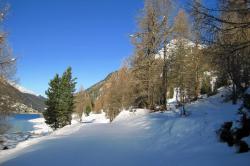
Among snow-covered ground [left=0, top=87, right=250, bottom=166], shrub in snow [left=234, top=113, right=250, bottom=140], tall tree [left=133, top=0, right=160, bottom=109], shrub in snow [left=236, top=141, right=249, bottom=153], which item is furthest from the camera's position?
tall tree [left=133, top=0, right=160, bottom=109]

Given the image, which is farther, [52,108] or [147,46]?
[52,108]

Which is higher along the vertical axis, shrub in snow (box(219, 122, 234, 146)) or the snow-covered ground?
shrub in snow (box(219, 122, 234, 146))

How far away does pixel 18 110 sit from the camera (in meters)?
21.5

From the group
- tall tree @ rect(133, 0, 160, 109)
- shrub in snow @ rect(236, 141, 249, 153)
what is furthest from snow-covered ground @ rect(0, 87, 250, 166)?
tall tree @ rect(133, 0, 160, 109)

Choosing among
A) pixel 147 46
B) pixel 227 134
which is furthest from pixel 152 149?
pixel 147 46

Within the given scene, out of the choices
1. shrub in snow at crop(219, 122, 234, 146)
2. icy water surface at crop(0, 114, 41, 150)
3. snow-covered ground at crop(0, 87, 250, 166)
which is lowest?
icy water surface at crop(0, 114, 41, 150)

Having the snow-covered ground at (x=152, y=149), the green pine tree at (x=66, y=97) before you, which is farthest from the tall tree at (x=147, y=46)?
the green pine tree at (x=66, y=97)

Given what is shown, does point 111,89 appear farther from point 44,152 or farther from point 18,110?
point 44,152

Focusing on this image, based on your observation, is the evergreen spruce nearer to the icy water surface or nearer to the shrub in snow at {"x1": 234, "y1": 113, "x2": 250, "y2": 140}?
the icy water surface

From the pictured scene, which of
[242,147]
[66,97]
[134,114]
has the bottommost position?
[242,147]

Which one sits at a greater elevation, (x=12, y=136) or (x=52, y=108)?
(x=52, y=108)

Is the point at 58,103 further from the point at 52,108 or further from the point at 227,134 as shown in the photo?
the point at 227,134

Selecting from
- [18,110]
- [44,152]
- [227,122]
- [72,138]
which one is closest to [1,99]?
[18,110]

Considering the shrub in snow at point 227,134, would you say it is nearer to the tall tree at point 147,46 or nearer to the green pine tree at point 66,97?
the tall tree at point 147,46
